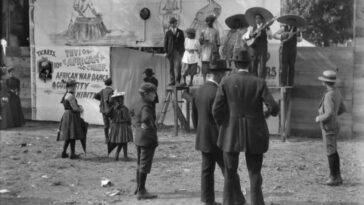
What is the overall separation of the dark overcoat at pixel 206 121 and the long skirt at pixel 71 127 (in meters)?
4.46

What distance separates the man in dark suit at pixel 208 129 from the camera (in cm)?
781

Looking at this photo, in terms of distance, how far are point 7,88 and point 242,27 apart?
283 inches

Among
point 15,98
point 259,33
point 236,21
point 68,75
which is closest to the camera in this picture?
point 259,33

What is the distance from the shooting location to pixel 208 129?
7855 mm

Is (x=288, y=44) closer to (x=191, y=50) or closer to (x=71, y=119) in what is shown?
(x=191, y=50)

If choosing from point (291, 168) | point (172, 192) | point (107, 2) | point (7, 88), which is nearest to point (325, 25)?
point (107, 2)

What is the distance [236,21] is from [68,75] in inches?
241

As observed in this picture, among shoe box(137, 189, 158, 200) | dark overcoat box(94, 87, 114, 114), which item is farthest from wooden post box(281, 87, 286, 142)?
shoe box(137, 189, 158, 200)

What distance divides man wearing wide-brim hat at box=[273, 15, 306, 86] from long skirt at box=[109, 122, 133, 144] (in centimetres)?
473

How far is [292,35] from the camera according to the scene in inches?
558

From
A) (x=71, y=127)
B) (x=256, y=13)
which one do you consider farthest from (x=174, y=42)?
(x=71, y=127)

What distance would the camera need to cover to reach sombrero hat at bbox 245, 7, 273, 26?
14.2m

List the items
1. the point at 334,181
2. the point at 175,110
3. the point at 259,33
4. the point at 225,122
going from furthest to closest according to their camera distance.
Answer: the point at 175,110, the point at 259,33, the point at 334,181, the point at 225,122

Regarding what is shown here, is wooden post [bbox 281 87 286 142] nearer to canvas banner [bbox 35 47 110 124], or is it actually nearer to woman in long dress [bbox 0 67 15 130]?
canvas banner [bbox 35 47 110 124]
